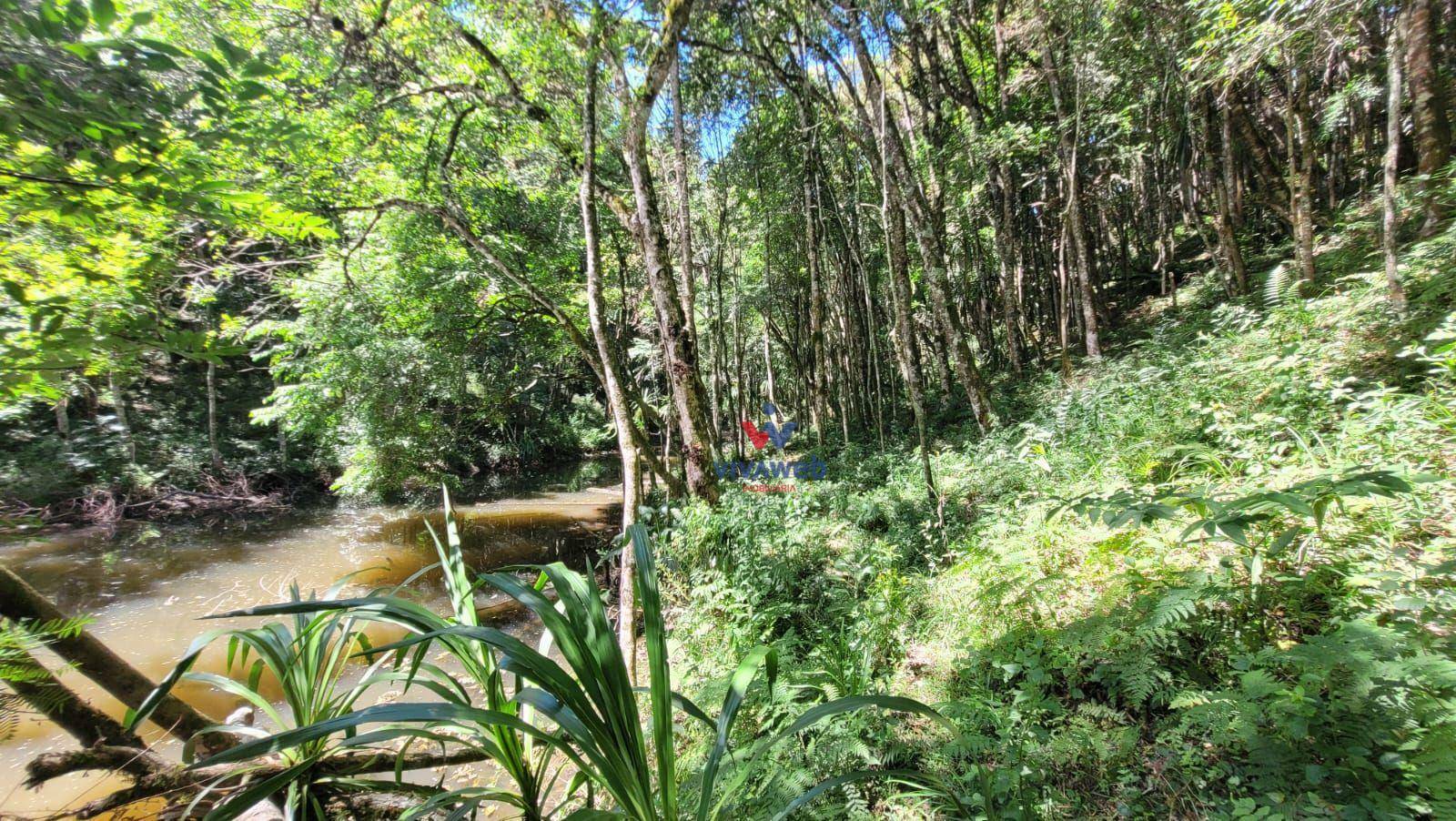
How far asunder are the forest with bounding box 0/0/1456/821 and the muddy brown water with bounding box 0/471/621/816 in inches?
4.3

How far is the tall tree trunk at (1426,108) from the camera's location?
4.07 meters

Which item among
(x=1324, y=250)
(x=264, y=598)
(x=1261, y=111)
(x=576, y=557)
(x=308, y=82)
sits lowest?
(x=576, y=557)

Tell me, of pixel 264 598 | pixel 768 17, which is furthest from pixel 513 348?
pixel 768 17

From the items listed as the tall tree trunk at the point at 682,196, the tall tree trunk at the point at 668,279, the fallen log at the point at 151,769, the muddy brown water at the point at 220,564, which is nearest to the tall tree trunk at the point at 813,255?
the tall tree trunk at the point at 682,196

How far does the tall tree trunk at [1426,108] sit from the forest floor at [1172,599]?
83cm

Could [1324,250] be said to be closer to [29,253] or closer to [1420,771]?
[1420,771]

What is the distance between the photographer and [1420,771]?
108 cm

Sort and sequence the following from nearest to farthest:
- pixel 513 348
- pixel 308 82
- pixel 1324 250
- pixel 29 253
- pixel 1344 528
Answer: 1. pixel 29 253
2. pixel 1344 528
3. pixel 308 82
4. pixel 1324 250
5. pixel 513 348

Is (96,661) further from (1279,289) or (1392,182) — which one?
(1279,289)

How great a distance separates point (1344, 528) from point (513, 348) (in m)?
10.9

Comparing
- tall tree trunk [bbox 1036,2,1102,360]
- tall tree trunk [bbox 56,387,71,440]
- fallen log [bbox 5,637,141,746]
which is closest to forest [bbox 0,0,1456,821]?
fallen log [bbox 5,637,141,746]

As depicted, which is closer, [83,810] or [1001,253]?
[83,810]

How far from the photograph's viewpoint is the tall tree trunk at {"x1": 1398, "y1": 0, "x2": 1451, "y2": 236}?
4070 mm

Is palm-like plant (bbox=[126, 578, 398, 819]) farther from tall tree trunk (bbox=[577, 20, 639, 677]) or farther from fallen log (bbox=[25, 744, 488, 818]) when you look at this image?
tall tree trunk (bbox=[577, 20, 639, 677])
